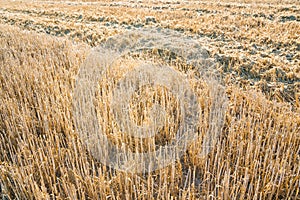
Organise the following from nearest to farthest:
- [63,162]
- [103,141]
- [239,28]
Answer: [63,162] < [103,141] < [239,28]

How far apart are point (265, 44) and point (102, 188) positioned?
7.09m

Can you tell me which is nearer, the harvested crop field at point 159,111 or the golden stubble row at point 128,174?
the golden stubble row at point 128,174

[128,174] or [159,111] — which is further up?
[159,111]

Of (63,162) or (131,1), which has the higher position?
(131,1)

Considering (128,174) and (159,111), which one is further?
(159,111)

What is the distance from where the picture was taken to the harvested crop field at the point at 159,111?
270cm

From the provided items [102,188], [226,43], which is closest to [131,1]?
[226,43]

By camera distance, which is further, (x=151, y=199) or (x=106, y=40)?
(x=106, y=40)

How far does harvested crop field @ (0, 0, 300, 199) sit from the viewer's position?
270 centimetres

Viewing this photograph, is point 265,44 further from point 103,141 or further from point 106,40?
point 103,141

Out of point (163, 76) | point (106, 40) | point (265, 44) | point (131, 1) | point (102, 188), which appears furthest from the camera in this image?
point (131, 1)

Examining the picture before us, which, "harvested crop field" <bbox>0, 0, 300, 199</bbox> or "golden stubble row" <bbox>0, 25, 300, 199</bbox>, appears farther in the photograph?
"harvested crop field" <bbox>0, 0, 300, 199</bbox>

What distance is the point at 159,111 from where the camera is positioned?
151 inches

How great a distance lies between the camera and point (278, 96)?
5.08 m
